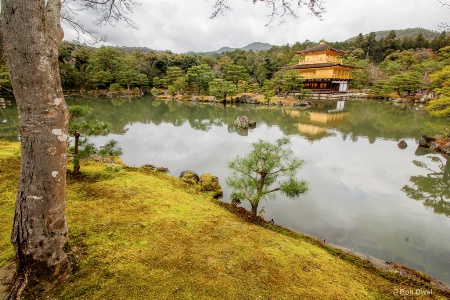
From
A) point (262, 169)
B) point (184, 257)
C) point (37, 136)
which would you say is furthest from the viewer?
point (262, 169)

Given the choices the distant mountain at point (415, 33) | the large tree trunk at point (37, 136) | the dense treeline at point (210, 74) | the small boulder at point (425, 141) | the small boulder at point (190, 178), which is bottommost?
the small boulder at point (190, 178)

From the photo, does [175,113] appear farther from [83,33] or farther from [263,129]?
[83,33]


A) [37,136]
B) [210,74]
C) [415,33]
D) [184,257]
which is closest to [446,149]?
[184,257]

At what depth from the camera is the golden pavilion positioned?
112 ft

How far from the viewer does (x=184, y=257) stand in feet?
8.75

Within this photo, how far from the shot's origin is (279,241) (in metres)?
3.52

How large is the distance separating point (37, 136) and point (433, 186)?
1008 cm

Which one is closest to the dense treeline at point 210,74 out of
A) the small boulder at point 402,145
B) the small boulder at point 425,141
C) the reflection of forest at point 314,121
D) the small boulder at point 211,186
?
the reflection of forest at point 314,121

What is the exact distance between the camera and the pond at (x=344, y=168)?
5.19 metres

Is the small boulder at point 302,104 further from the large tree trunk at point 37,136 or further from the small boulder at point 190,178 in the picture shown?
the large tree trunk at point 37,136

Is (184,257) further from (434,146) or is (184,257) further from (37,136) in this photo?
(434,146)

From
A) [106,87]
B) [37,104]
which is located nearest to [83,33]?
[37,104]

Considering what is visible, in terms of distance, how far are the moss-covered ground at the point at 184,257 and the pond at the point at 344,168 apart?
1.61 metres

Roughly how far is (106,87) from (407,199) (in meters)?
37.6
